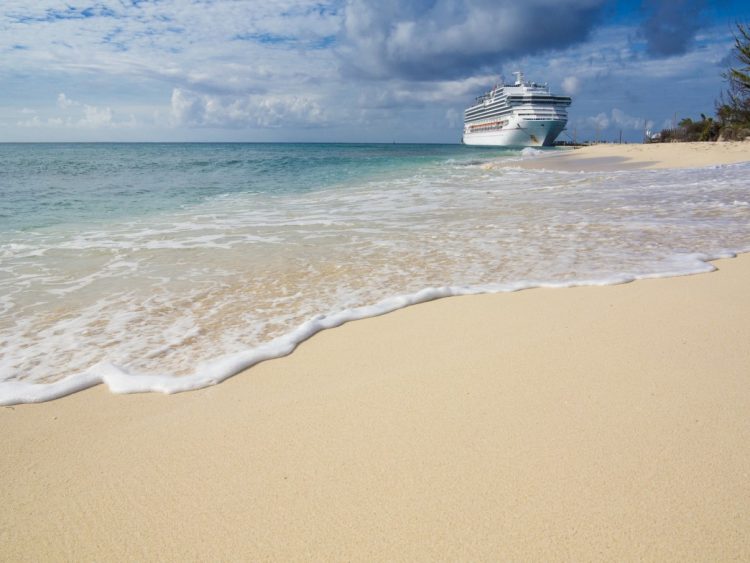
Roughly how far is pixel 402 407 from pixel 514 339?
3.66 feet

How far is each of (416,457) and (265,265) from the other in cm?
385

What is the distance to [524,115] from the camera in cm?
6600

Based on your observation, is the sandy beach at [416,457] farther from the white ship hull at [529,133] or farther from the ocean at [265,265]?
the white ship hull at [529,133]

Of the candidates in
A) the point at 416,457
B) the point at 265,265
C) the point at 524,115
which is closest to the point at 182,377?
the point at 416,457

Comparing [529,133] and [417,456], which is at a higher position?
[529,133]

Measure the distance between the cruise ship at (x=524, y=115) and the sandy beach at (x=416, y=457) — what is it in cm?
7007

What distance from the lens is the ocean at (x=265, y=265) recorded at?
10.2 feet

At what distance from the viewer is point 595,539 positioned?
1458mm

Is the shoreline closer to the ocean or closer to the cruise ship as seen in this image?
the ocean

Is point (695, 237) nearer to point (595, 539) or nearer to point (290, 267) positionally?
point (290, 267)

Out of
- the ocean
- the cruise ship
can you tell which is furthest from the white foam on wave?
the cruise ship

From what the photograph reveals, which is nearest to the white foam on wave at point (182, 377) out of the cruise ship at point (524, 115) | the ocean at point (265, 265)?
the ocean at point (265, 265)

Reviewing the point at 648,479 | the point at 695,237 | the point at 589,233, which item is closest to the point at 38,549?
the point at 648,479

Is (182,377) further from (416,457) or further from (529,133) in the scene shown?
(529,133)
